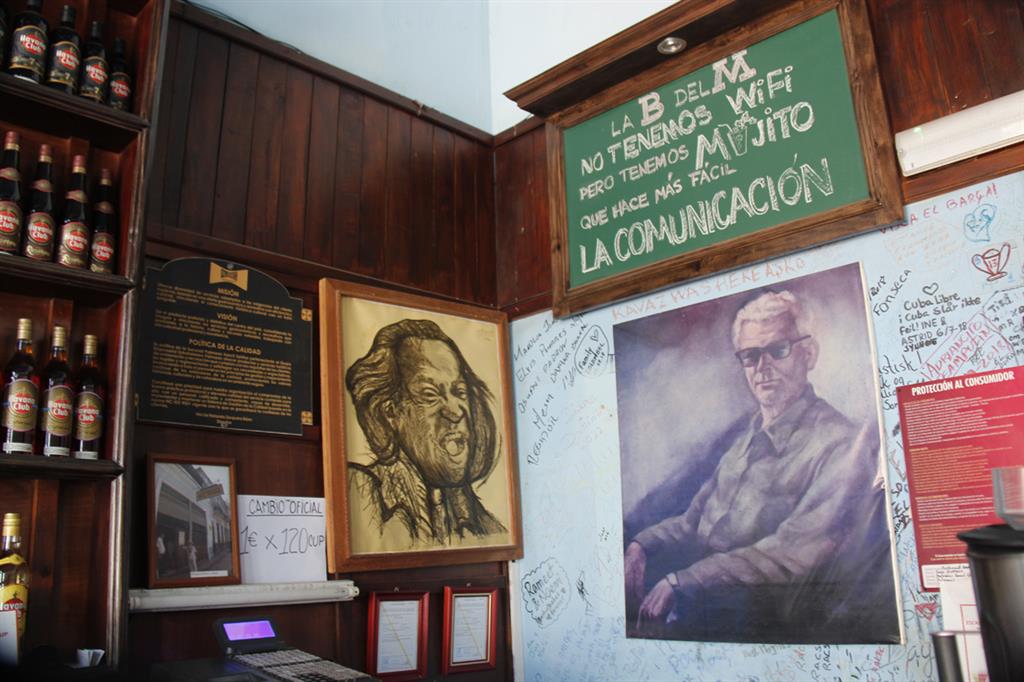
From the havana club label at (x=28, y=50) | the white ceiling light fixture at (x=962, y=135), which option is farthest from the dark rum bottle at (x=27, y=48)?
the white ceiling light fixture at (x=962, y=135)

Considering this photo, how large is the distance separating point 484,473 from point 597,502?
1.59ft

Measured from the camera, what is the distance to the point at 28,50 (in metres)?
2.26

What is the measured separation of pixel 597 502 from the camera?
327 centimetres

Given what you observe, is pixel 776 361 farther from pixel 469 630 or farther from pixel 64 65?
pixel 64 65

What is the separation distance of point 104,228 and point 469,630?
6.33 ft

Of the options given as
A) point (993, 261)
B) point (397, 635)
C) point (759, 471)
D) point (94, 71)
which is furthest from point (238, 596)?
point (993, 261)

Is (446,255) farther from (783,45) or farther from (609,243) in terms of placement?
(783,45)

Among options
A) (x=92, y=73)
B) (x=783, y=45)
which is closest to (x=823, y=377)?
(x=783, y=45)

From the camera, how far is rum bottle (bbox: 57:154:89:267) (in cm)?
226

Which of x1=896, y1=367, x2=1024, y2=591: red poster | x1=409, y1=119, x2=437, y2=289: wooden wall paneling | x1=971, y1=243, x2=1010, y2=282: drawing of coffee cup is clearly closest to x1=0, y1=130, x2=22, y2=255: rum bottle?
x1=409, y1=119, x2=437, y2=289: wooden wall paneling

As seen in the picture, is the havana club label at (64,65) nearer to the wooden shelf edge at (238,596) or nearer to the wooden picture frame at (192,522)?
the wooden picture frame at (192,522)

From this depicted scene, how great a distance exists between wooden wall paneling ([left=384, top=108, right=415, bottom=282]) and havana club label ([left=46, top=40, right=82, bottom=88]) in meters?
1.37

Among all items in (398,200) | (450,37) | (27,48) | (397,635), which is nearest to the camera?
(27,48)

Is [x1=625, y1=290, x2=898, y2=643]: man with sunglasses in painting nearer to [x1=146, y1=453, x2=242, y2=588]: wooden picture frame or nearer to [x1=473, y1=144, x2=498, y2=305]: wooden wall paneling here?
[x1=473, y1=144, x2=498, y2=305]: wooden wall paneling
